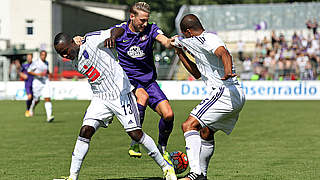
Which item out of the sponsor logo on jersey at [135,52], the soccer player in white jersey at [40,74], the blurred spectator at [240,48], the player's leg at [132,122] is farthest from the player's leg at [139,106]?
the blurred spectator at [240,48]

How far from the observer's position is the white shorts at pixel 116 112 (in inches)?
310

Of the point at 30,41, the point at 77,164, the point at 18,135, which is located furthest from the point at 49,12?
the point at 77,164

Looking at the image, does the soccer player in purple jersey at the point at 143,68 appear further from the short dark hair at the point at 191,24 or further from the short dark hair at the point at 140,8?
the short dark hair at the point at 191,24

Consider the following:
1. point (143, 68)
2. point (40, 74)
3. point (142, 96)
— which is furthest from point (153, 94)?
point (40, 74)

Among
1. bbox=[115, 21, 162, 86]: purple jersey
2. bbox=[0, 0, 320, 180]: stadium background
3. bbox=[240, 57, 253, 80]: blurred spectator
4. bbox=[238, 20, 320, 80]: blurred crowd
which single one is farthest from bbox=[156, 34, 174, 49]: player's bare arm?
bbox=[240, 57, 253, 80]: blurred spectator

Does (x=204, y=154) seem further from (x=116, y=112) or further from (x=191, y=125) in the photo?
(x=116, y=112)

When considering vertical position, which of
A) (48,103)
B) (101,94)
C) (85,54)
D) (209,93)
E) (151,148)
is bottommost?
(48,103)

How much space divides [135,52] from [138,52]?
1.8 inches

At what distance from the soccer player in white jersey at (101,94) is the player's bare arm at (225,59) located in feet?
4.13

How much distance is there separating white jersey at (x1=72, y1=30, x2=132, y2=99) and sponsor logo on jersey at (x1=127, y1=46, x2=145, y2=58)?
152 centimetres

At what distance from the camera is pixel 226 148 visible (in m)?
12.5

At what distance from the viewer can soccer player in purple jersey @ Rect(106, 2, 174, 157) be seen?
30.9 feet

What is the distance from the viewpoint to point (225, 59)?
7.49 meters

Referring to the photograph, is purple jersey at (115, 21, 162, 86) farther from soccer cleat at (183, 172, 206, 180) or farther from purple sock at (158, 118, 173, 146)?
soccer cleat at (183, 172, 206, 180)
